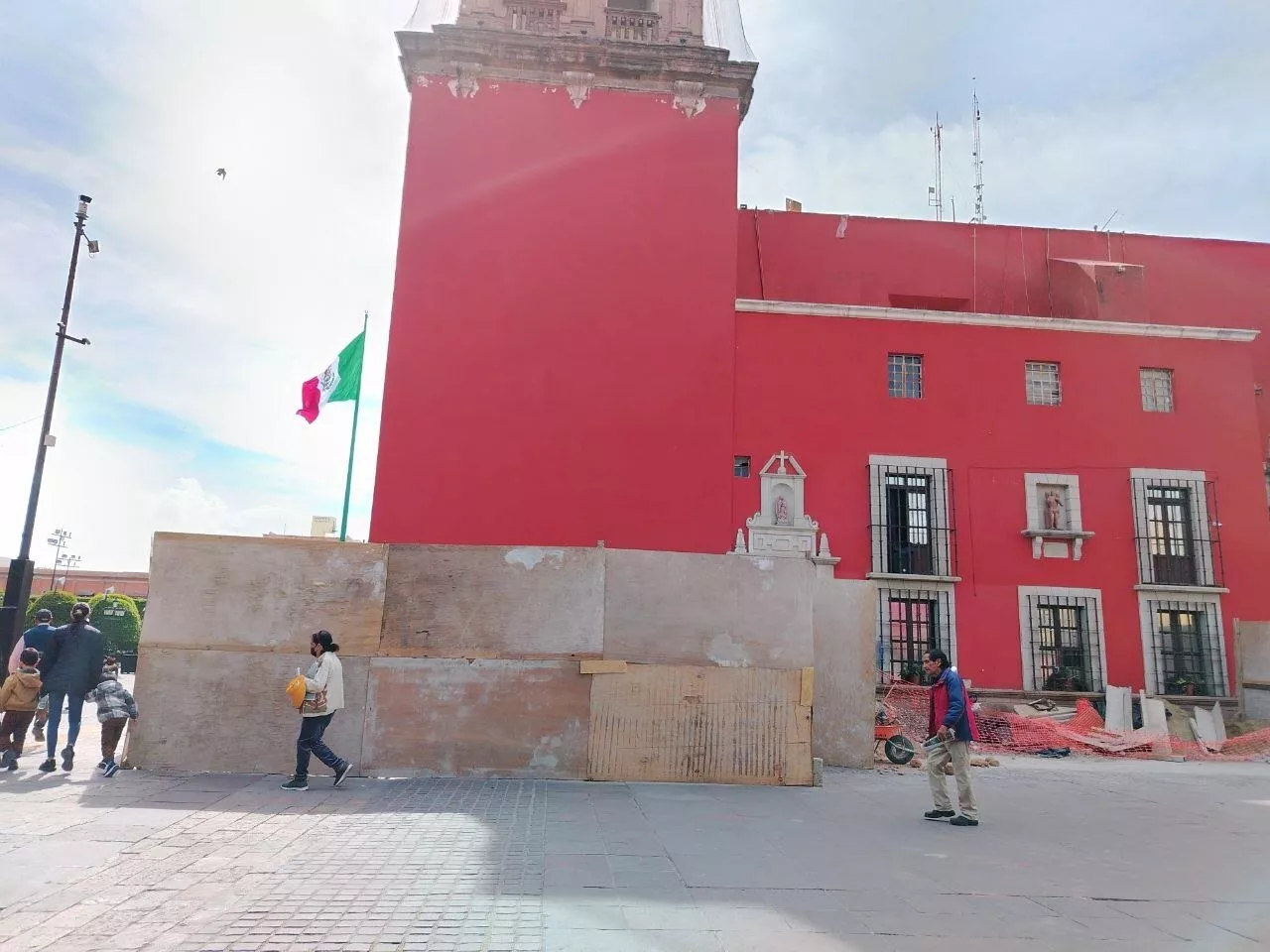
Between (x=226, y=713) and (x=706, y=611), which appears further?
(x=706, y=611)

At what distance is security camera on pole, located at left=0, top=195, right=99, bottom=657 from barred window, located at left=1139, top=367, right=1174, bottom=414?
21.2 meters

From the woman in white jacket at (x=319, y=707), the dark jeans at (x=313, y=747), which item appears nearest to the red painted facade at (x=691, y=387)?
the woman in white jacket at (x=319, y=707)

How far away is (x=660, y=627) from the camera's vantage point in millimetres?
8742

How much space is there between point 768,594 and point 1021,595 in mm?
10232

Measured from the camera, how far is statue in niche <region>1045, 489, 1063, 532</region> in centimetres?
1722

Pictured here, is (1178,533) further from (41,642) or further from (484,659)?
(41,642)

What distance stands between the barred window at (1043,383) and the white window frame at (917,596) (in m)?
4.81

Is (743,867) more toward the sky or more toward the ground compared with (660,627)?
more toward the ground

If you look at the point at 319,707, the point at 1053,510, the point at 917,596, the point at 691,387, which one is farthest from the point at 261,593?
the point at 1053,510

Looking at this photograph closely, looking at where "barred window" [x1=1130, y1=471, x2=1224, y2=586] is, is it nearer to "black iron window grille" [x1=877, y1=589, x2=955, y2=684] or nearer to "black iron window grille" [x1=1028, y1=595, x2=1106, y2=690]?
"black iron window grille" [x1=1028, y1=595, x2=1106, y2=690]

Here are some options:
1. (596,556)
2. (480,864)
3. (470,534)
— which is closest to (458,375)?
(470,534)

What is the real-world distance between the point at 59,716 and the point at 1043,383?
18488 millimetres

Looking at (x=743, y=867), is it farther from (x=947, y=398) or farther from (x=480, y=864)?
(x=947, y=398)

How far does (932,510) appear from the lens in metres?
17.1
